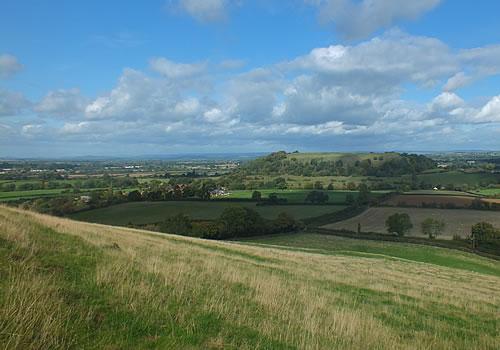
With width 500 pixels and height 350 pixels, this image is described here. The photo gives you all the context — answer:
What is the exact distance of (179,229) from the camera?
7938 centimetres

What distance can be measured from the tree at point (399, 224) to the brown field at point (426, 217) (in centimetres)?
176

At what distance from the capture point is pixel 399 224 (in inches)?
3433

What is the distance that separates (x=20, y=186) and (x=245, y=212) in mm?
81142

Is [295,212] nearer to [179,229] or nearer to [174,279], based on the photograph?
[179,229]

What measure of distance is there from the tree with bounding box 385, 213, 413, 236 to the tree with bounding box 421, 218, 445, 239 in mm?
3211

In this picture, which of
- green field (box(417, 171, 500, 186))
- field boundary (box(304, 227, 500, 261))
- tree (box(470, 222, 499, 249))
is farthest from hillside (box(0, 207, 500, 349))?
green field (box(417, 171, 500, 186))

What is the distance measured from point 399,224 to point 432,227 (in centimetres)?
810

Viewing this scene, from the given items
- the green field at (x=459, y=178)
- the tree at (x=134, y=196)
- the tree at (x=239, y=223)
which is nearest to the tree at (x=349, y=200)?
the tree at (x=239, y=223)

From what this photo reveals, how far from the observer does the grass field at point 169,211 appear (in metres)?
90.2

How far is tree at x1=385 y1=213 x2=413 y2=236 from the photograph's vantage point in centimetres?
8681

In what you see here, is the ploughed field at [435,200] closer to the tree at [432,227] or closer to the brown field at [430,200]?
the brown field at [430,200]

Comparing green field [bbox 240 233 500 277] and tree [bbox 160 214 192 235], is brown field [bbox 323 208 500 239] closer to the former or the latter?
green field [bbox 240 233 500 277]

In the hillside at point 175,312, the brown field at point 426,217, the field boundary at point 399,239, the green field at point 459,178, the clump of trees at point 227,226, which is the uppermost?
the hillside at point 175,312

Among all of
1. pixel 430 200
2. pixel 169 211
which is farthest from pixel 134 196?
pixel 430 200
